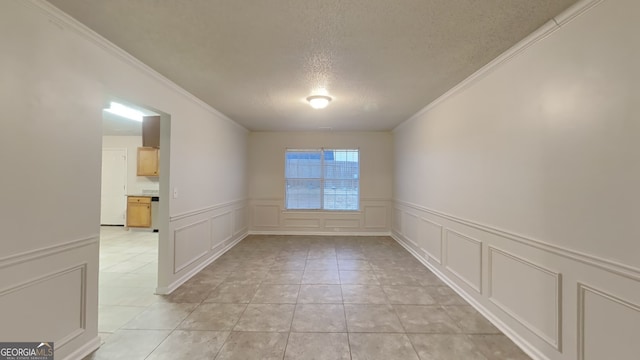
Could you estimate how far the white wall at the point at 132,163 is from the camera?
7.10 metres

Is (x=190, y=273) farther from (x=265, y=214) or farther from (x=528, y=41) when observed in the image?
(x=528, y=41)

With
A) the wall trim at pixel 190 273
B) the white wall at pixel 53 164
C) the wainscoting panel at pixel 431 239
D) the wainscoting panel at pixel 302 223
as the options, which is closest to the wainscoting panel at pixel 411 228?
the wainscoting panel at pixel 431 239

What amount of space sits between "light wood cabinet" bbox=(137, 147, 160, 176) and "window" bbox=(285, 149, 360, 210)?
10.9ft

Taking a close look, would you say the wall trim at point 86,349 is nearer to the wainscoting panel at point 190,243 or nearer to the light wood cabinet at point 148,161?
the wainscoting panel at point 190,243

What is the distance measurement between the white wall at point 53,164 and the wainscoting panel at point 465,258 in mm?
3509

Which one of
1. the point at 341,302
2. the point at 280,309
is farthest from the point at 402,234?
the point at 280,309

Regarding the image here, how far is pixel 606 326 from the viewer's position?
155 cm

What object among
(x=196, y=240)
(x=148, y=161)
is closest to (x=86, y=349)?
(x=196, y=240)

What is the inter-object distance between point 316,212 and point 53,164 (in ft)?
16.8

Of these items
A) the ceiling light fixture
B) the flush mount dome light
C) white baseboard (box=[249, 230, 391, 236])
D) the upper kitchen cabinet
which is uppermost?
the ceiling light fixture

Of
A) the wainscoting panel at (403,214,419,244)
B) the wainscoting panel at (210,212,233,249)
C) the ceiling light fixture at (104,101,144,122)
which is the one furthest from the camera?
the wainscoting panel at (403,214,419,244)

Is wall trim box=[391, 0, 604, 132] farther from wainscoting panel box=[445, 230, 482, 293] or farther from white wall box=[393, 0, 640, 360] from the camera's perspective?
wainscoting panel box=[445, 230, 482, 293]

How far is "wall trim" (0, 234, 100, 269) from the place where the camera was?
5.07 feet

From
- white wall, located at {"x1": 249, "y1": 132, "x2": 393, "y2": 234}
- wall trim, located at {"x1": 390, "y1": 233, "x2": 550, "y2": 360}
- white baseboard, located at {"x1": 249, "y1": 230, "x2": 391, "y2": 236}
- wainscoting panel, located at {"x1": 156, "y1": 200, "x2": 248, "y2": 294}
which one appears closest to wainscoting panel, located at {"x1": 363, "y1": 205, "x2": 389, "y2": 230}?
white wall, located at {"x1": 249, "y1": 132, "x2": 393, "y2": 234}
